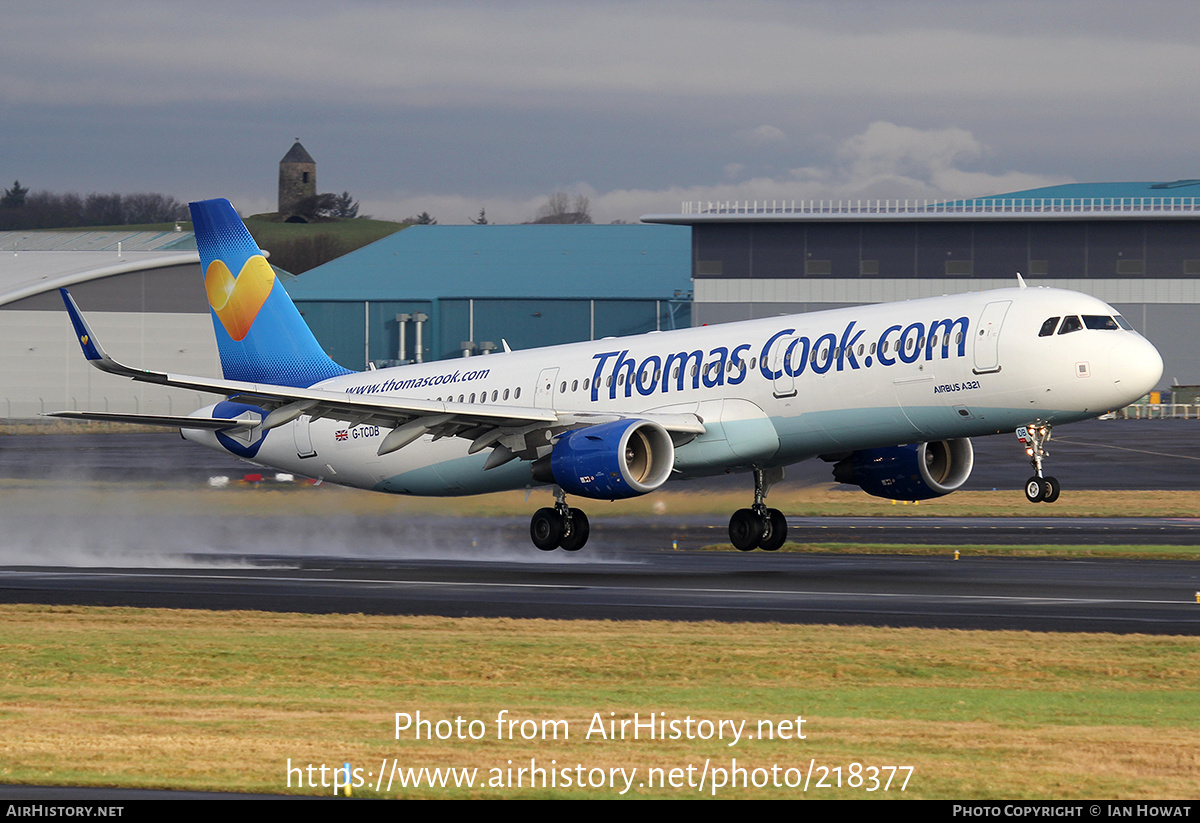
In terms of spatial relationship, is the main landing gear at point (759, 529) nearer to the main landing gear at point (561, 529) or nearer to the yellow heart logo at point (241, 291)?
the main landing gear at point (561, 529)

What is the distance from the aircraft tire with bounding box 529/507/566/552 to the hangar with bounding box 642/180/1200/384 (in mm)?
71369

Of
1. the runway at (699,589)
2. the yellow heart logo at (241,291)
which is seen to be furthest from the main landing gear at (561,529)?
the yellow heart logo at (241,291)

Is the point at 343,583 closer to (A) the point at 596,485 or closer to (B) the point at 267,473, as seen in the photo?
(A) the point at 596,485

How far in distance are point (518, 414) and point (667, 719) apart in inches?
724

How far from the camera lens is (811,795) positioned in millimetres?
12922

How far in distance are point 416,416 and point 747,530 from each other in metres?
8.66

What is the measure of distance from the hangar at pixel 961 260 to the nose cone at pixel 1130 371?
2920 inches

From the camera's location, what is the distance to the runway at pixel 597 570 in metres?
26.9

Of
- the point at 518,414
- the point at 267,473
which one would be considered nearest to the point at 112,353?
the point at 267,473

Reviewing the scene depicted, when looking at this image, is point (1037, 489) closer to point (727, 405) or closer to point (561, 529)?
point (727, 405)

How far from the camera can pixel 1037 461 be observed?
30.5 meters

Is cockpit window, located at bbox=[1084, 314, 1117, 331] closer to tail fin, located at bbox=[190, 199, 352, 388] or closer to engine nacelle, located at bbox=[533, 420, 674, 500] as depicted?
engine nacelle, located at bbox=[533, 420, 674, 500]

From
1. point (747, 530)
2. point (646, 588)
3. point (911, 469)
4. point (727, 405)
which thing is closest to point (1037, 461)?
point (911, 469)

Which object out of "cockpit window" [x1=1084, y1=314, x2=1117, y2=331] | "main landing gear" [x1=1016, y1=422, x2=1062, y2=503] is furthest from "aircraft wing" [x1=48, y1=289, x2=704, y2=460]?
"cockpit window" [x1=1084, y1=314, x2=1117, y2=331]
